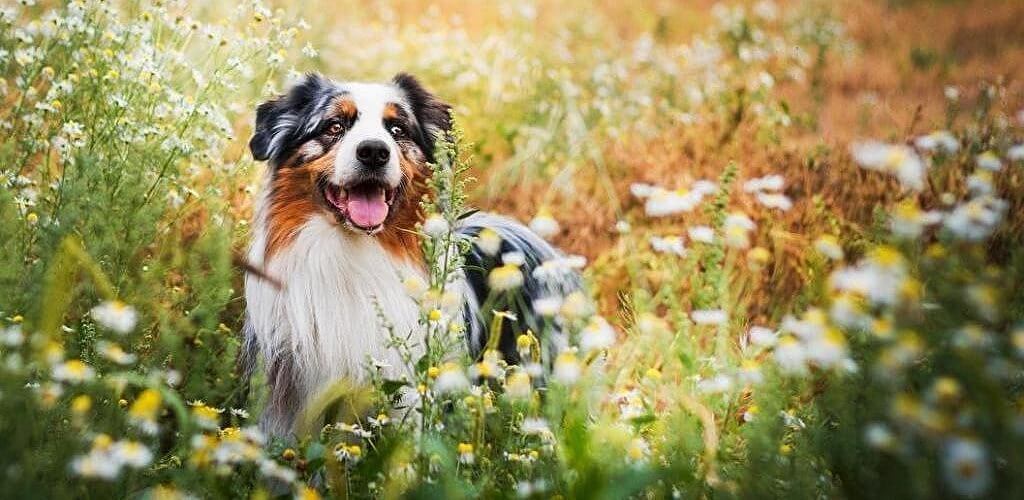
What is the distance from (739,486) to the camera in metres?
2.05

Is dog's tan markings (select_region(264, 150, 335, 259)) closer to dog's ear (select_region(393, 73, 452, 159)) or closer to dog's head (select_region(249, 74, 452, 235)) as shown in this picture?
dog's head (select_region(249, 74, 452, 235))

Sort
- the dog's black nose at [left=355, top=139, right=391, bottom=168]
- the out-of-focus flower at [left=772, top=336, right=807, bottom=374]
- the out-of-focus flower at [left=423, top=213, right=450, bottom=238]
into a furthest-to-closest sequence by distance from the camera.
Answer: the dog's black nose at [left=355, top=139, right=391, bottom=168], the out-of-focus flower at [left=423, top=213, right=450, bottom=238], the out-of-focus flower at [left=772, top=336, right=807, bottom=374]

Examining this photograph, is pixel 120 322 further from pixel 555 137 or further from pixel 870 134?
pixel 870 134

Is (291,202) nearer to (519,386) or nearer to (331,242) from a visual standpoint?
(331,242)

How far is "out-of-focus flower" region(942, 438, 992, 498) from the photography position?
1.43 m

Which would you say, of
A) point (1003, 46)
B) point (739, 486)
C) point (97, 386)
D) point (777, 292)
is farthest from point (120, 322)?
point (1003, 46)

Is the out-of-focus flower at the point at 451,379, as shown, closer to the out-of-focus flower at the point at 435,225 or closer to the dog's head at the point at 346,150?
the out-of-focus flower at the point at 435,225

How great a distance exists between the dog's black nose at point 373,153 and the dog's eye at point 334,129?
10.4 inches

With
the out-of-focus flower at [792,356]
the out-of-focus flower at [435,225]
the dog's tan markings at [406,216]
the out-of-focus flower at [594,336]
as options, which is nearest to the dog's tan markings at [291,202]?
the dog's tan markings at [406,216]

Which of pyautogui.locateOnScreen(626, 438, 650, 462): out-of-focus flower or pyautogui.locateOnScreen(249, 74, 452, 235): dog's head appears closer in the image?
pyautogui.locateOnScreen(626, 438, 650, 462): out-of-focus flower

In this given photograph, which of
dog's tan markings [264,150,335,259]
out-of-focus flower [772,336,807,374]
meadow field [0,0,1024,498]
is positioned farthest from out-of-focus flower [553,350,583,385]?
dog's tan markings [264,150,335,259]

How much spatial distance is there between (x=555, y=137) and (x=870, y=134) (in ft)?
7.65

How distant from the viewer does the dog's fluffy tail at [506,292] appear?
11.5 ft

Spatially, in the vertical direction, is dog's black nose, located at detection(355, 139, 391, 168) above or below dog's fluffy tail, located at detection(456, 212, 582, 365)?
above
